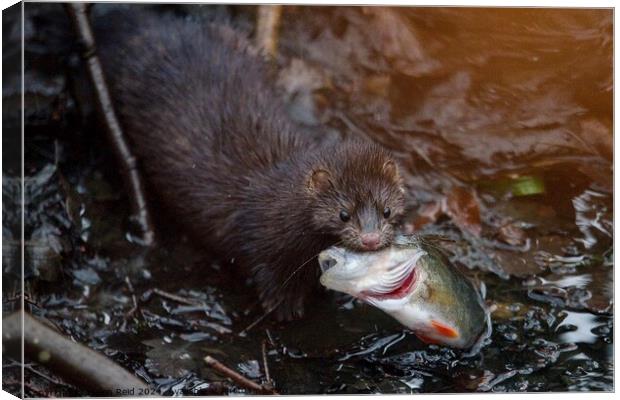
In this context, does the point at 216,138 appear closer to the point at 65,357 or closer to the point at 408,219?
the point at 408,219

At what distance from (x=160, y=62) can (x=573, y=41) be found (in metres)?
1.96

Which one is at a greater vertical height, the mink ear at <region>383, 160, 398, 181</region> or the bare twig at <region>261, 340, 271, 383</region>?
the mink ear at <region>383, 160, 398, 181</region>

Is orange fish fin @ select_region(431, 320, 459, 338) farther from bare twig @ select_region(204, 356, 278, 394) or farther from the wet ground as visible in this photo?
bare twig @ select_region(204, 356, 278, 394)

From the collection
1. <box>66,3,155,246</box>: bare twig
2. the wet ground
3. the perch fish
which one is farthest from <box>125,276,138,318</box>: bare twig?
the perch fish

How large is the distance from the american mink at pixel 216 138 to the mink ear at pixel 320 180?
0.19 m

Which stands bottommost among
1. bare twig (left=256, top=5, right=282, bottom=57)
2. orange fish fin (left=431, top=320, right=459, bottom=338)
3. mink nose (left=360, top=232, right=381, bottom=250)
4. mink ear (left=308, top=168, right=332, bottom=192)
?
orange fish fin (left=431, top=320, right=459, bottom=338)

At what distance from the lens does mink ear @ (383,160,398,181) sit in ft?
14.6

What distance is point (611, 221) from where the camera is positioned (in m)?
4.65

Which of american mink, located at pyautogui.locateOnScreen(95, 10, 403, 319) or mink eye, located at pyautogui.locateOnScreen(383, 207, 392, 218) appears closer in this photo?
mink eye, located at pyautogui.locateOnScreen(383, 207, 392, 218)

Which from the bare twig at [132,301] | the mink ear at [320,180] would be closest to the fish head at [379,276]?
the mink ear at [320,180]

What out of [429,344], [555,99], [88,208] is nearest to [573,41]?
[555,99]

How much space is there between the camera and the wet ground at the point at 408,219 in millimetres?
4434

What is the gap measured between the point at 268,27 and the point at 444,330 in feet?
5.44

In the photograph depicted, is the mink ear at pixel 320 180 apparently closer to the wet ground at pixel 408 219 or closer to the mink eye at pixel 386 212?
the mink eye at pixel 386 212
